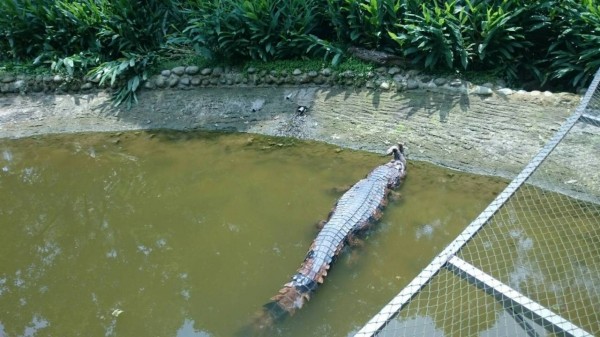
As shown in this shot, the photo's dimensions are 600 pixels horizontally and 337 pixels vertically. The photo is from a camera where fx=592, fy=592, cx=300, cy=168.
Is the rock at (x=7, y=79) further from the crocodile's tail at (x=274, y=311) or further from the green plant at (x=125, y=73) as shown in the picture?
the crocodile's tail at (x=274, y=311)

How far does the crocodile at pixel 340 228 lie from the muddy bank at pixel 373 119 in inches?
26.7

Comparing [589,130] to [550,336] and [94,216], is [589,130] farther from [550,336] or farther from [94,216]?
[94,216]

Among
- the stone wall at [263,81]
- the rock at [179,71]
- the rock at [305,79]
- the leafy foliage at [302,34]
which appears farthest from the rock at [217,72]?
the rock at [305,79]

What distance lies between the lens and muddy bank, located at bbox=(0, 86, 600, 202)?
641cm

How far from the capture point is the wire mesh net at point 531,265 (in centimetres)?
329

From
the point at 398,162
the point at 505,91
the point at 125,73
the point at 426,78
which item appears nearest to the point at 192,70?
the point at 125,73

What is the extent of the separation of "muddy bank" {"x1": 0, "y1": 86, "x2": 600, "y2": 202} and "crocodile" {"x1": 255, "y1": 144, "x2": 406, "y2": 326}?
68 cm

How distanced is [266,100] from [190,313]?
4.10 meters

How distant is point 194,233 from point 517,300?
3.44 m

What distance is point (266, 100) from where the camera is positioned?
827 centimetres

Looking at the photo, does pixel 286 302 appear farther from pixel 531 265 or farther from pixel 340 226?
pixel 531 265

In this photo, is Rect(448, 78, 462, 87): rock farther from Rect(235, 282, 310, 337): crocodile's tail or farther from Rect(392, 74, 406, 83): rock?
Rect(235, 282, 310, 337): crocodile's tail

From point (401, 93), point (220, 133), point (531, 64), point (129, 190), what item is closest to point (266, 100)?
point (220, 133)

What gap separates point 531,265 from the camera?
15.4 ft
